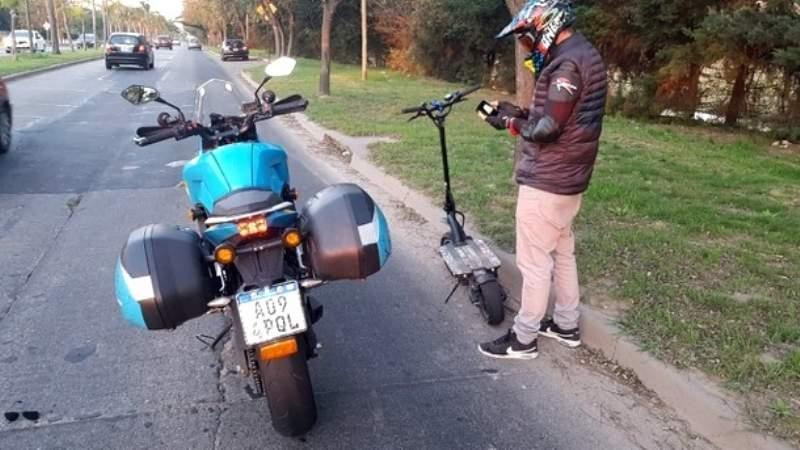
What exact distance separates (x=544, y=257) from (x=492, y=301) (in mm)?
643

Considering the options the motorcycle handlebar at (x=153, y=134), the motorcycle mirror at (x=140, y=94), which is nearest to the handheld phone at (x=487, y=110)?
the motorcycle handlebar at (x=153, y=134)

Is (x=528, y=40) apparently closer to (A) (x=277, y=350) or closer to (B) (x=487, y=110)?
(B) (x=487, y=110)

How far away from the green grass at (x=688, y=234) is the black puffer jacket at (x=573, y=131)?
103 cm

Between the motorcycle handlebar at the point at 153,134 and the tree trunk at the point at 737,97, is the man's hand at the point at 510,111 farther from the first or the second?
the tree trunk at the point at 737,97

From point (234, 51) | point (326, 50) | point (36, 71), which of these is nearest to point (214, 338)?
point (326, 50)

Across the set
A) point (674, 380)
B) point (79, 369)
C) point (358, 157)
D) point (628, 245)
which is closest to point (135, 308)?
point (79, 369)

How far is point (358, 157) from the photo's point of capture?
905 centimetres

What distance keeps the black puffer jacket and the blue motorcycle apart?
1008mm

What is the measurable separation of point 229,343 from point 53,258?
7.35ft

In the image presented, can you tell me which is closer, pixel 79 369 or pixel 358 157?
pixel 79 369

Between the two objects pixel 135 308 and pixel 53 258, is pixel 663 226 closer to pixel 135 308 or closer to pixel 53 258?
pixel 135 308

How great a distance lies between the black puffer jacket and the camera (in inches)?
127

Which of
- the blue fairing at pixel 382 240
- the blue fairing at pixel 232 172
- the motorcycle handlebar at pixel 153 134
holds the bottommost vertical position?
the blue fairing at pixel 382 240

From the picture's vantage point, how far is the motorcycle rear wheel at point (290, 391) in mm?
2779
